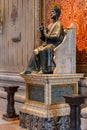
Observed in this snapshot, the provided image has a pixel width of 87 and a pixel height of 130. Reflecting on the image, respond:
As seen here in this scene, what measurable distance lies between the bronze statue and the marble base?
2.49ft

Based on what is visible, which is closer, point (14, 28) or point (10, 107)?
point (10, 107)

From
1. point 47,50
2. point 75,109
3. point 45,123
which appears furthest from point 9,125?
point 75,109

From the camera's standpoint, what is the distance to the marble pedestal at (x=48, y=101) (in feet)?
16.9

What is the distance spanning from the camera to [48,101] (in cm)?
517

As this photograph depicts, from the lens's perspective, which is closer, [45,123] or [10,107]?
[45,123]

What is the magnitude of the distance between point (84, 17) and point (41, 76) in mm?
1549

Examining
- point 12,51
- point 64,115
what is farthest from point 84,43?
point 12,51

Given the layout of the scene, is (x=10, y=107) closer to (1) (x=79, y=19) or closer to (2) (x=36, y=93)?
(2) (x=36, y=93)

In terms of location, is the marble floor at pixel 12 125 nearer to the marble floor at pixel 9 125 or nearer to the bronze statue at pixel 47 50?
the marble floor at pixel 9 125

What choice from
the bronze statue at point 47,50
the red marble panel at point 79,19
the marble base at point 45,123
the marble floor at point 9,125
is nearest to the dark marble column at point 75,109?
the marble base at point 45,123

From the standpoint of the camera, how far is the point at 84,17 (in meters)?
5.96

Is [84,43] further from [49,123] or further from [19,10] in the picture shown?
[19,10]

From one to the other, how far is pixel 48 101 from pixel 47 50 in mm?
832

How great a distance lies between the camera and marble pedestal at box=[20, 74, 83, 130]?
5145 mm
